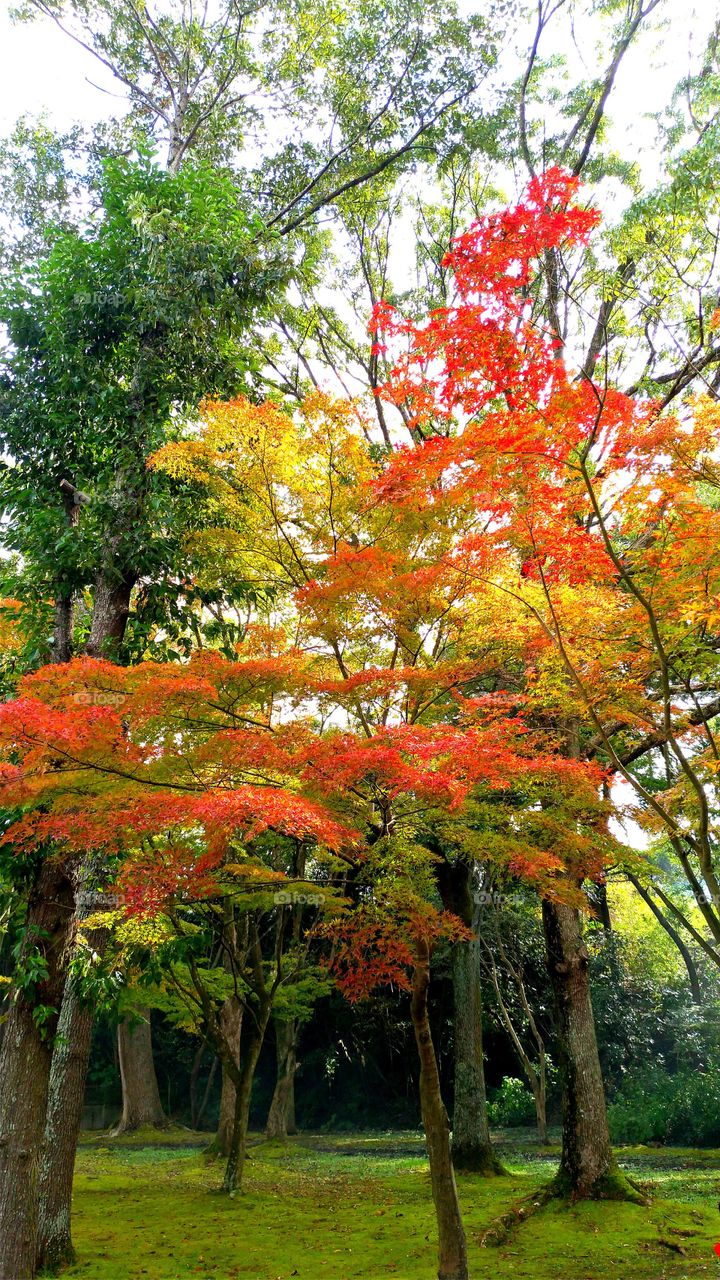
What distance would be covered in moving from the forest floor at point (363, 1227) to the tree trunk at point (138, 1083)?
5648mm

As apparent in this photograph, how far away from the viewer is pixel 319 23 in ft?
33.3

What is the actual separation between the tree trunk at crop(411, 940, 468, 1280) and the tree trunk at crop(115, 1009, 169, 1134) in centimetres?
1403

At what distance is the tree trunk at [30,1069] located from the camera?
5355 millimetres

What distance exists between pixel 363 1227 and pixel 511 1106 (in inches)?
443

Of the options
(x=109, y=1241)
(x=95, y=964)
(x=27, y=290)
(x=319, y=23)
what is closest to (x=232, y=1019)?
(x=109, y=1241)

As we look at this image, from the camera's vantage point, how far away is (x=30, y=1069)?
5.60m

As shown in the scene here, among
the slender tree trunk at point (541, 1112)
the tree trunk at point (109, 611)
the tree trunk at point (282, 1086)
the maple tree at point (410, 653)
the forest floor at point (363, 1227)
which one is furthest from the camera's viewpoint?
the tree trunk at point (282, 1086)
